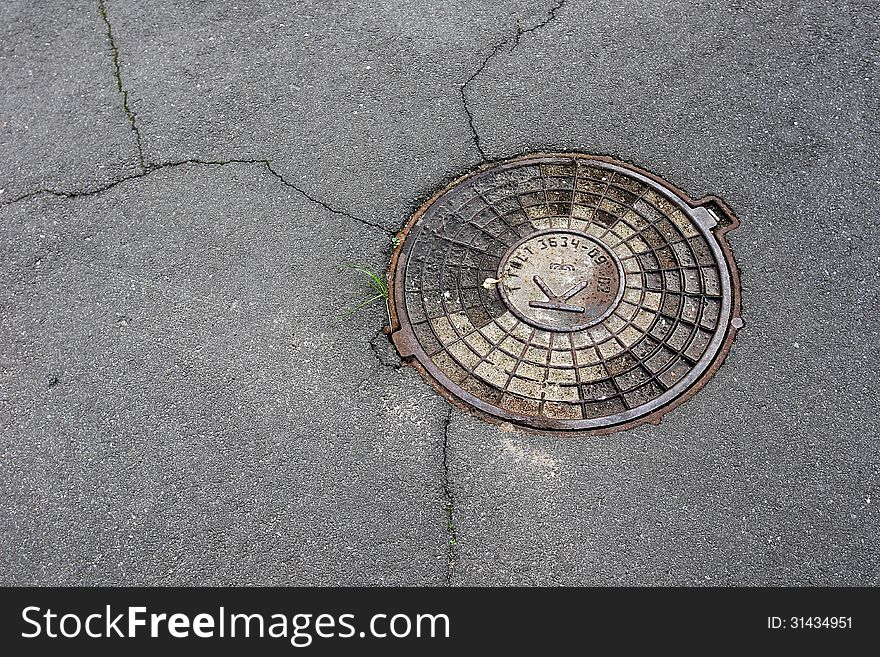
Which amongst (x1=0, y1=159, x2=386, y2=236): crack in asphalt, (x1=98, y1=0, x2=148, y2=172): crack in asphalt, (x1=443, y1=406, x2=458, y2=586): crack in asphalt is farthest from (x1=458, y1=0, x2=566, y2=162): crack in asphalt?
(x1=98, y1=0, x2=148, y2=172): crack in asphalt

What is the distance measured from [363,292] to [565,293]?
0.99 metres

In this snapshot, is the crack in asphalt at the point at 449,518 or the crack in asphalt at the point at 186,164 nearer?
the crack in asphalt at the point at 449,518

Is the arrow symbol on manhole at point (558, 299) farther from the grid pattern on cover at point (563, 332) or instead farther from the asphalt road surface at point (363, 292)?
the asphalt road surface at point (363, 292)

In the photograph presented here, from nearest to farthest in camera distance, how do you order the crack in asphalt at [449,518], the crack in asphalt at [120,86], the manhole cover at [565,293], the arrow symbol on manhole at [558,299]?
the crack in asphalt at [449,518] < the manhole cover at [565,293] < the arrow symbol on manhole at [558,299] < the crack in asphalt at [120,86]

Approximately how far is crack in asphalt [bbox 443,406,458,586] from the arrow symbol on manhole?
2.45 ft

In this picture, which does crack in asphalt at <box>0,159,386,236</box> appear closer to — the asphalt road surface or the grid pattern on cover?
the asphalt road surface

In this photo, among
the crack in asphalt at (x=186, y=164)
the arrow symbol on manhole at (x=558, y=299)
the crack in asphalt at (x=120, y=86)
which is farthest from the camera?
the crack in asphalt at (x=120, y=86)

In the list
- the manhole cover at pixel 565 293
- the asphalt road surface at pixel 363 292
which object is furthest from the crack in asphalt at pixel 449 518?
the manhole cover at pixel 565 293

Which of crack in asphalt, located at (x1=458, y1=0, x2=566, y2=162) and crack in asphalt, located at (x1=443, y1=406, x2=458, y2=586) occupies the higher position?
crack in asphalt, located at (x1=458, y1=0, x2=566, y2=162)

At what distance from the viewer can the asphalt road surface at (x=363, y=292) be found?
3105mm

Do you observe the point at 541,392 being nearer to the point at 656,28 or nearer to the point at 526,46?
the point at 526,46

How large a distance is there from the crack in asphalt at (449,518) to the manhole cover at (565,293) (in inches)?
9.2

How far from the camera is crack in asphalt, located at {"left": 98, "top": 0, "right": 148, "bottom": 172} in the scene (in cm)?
407

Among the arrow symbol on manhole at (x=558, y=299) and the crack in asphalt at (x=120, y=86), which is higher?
the crack in asphalt at (x=120, y=86)
